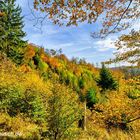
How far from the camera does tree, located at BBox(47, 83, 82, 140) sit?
39.8ft

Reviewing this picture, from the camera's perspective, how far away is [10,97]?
63.7 ft

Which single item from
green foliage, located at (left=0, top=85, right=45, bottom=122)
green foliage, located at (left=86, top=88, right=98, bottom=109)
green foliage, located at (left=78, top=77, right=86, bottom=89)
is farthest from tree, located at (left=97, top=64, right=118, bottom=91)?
green foliage, located at (left=0, top=85, right=45, bottom=122)

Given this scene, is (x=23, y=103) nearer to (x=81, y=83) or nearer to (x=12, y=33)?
(x=12, y=33)

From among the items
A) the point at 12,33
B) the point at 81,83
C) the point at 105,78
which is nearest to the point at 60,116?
the point at 12,33

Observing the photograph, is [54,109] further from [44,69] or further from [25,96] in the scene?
[44,69]

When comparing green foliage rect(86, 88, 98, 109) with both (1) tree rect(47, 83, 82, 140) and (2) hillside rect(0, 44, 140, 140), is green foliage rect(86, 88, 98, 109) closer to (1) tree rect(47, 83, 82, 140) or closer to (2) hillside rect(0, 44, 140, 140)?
(2) hillside rect(0, 44, 140, 140)

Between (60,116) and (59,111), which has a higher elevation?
(59,111)

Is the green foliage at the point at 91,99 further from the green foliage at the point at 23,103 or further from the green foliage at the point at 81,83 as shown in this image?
the green foliage at the point at 23,103

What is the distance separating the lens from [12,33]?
1567 inches

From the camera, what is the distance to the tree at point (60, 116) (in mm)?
12141

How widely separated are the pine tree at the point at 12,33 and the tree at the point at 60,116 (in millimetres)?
26137

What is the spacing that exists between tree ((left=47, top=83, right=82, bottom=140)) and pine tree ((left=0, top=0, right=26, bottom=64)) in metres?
26.1

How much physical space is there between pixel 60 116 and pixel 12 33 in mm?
29061

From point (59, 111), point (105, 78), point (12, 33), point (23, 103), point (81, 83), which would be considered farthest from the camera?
point (81, 83)
